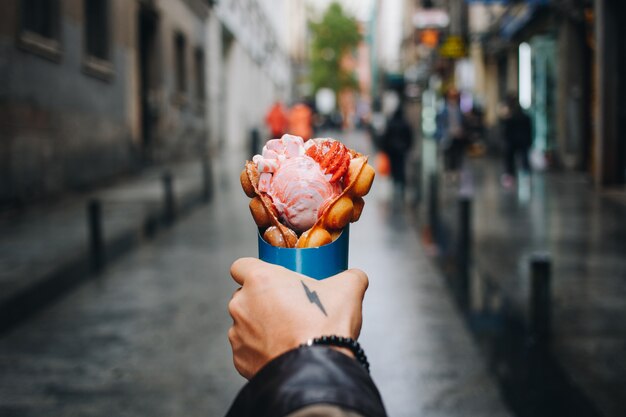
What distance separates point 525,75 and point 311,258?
2382 cm

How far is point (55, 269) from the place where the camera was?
7.99m

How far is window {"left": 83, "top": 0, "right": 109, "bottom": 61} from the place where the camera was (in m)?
15.8

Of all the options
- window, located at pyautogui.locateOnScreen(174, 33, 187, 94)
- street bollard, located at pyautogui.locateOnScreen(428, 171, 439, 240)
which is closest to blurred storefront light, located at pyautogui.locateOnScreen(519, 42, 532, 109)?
window, located at pyautogui.locateOnScreen(174, 33, 187, 94)

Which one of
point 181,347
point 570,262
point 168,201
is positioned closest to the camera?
point 181,347

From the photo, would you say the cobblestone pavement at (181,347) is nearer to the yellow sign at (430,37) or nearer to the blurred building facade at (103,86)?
the blurred building facade at (103,86)

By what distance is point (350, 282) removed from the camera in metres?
1.59

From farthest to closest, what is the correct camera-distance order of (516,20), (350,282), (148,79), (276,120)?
(276,120), (516,20), (148,79), (350,282)

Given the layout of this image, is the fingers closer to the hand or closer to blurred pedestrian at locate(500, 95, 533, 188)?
the hand

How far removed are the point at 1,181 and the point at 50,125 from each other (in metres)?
2.06

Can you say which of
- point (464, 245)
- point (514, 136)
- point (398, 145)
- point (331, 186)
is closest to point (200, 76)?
point (398, 145)

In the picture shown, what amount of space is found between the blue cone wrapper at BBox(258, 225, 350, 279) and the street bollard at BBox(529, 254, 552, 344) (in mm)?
3716

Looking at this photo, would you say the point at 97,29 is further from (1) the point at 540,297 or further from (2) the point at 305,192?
(2) the point at 305,192

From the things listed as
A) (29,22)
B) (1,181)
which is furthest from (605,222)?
(29,22)

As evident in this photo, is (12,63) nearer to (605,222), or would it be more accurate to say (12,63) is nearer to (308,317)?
(605,222)
